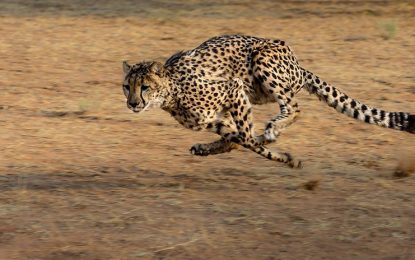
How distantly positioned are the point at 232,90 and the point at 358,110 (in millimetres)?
1141

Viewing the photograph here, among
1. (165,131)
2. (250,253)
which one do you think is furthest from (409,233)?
(165,131)

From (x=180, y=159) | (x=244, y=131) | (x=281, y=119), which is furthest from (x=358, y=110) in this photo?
(x=180, y=159)

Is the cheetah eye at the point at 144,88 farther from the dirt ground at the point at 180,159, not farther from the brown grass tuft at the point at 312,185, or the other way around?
the brown grass tuft at the point at 312,185

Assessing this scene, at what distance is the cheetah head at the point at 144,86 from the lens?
773 cm

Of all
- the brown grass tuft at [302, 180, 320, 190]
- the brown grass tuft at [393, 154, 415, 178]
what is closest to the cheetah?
the brown grass tuft at [393, 154, 415, 178]

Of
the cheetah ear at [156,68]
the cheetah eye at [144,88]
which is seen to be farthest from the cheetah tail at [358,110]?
the cheetah eye at [144,88]

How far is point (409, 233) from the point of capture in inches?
268

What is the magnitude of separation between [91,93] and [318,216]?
474cm

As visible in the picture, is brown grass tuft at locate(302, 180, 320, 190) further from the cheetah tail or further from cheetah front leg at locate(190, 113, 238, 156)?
the cheetah tail

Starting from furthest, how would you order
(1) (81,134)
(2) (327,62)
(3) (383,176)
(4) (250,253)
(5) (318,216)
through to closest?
(2) (327,62) < (1) (81,134) < (3) (383,176) < (5) (318,216) < (4) (250,253)

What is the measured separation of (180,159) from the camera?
891 centimetres

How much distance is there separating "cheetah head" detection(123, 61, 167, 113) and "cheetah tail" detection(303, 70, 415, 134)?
4.80 feet

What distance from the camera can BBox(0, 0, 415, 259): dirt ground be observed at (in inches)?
264

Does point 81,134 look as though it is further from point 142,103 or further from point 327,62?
point 327,62
